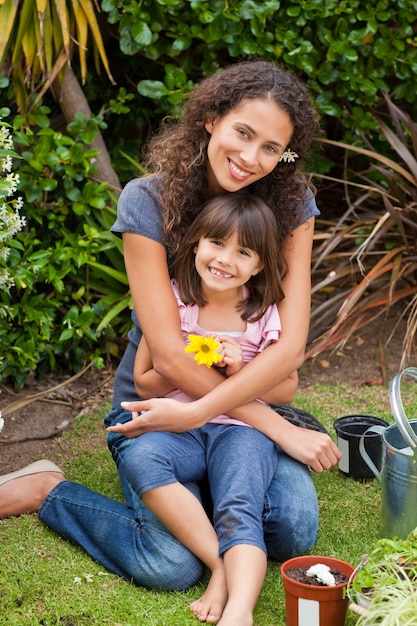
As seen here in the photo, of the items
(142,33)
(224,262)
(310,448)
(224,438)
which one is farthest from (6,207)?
(310,448)

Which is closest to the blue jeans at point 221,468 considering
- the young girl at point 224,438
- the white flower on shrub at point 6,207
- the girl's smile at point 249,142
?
the young girl at point 224,438

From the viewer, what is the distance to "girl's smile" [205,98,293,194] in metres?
2.67

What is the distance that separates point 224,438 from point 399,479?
56 centimetres

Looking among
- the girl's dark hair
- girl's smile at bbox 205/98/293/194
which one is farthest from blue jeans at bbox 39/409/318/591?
girl's smile at bbox 205/98/293/194

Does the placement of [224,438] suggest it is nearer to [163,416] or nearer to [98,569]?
[163,416]

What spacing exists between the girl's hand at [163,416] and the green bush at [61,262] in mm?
1229

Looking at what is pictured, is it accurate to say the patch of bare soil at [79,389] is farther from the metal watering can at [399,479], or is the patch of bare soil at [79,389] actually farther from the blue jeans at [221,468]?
the metal watering can at [399,479]

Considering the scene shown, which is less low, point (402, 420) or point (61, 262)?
point (402, 420)

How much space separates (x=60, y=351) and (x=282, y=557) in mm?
1703

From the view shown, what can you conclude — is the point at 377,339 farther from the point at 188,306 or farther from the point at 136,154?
the point at 188,306

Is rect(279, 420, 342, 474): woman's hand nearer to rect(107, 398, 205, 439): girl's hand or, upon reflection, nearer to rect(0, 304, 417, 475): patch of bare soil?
rect(107, 398, 205, 439): girl's hand

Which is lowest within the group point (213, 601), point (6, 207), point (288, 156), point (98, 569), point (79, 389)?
point (79, 389)

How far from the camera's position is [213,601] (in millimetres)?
2361

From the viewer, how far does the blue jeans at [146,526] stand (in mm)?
2520
